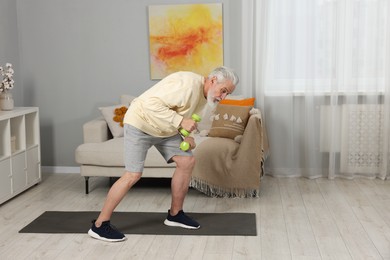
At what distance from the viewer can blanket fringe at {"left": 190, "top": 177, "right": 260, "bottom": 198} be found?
5086 millimetres

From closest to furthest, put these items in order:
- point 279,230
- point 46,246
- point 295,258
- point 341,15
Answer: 1. point 295,258
2. point 46,246
3. point 279,230
4. point 341,15

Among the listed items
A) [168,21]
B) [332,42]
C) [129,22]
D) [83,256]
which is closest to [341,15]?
[332,42]

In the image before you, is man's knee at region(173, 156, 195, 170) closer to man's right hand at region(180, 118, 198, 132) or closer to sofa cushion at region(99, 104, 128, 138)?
man's right hand at region(180, 118, 198, 132)

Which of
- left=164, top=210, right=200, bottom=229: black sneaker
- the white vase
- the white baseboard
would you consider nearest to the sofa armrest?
the white vase

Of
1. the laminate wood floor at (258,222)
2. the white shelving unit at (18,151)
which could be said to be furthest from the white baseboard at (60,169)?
the white shelving unit at (18,151)

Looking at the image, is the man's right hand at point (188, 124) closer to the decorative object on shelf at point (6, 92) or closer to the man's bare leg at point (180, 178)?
the man's bare leg at point (180, 178)

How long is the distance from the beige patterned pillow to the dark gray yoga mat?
94cm

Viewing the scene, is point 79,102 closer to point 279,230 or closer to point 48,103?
point 48,103

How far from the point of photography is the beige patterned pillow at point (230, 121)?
534cm

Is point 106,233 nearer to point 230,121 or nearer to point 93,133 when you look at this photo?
point 93,133

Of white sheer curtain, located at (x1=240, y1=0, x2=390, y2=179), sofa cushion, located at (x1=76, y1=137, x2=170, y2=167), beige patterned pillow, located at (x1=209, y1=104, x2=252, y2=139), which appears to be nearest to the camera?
sofa cushion, located at (x1=76, y1=137, x2=170, y2=167)

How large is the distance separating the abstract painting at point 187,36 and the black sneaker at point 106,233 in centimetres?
242

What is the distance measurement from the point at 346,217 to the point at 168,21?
262cm

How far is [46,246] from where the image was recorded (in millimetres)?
3920
